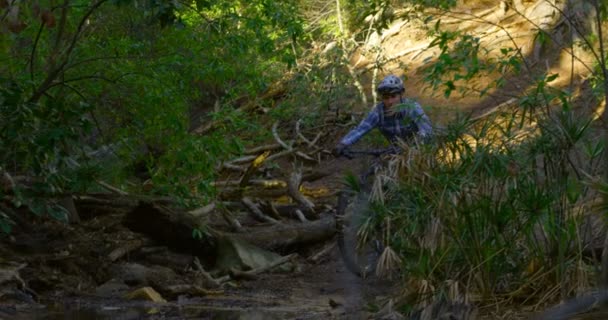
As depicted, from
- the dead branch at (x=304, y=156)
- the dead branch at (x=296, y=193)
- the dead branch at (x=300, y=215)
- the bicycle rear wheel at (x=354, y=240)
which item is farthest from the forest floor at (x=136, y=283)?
the dead branch at (x=304, y=156)

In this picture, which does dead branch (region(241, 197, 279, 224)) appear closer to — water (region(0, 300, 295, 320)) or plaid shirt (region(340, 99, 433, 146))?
plaid shirt (region(340, 99, 433, 146))

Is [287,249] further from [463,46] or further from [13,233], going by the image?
[463,46]

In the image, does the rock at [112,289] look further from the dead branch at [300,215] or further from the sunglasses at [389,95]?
the dead branch at [300,215]

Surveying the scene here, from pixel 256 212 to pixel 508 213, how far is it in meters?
8.22

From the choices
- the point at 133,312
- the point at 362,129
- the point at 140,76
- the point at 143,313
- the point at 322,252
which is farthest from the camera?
the point at 322,252

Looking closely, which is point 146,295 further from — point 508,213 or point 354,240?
point 508,213

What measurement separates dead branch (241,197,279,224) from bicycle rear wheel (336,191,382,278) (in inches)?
195

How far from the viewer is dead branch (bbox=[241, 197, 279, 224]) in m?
16.0

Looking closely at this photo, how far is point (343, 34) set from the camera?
25531 millimetres

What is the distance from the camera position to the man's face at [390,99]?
10602 millimetres

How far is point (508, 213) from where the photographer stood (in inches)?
326

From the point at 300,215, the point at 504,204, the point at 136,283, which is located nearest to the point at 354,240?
the point at 504,204

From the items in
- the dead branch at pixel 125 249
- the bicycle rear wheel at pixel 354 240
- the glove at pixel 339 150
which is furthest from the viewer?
the dead branch at pixel 125 249

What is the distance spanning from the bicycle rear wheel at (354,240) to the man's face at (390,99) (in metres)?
0.96
